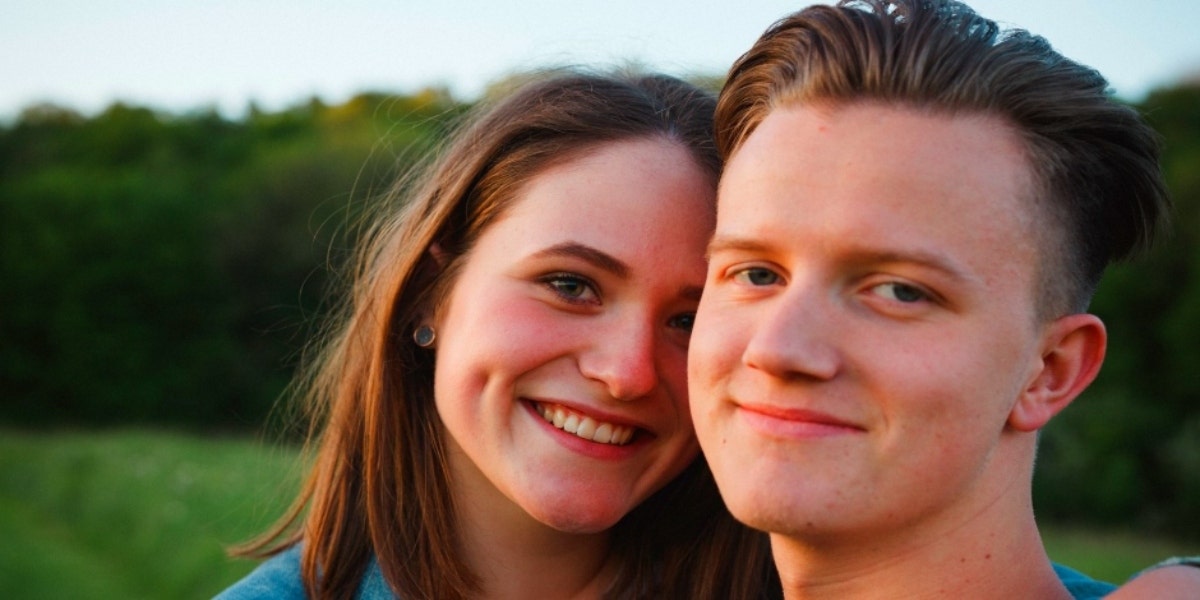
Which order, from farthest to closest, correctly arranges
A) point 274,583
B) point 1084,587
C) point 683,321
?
point 274,583 → point 683,321 → point 1084,587

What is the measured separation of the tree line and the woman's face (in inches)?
533

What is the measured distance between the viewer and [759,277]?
2465 mm

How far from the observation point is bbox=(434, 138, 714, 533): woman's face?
10.5ft

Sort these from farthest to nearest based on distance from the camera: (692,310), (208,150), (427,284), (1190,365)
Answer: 1. (208,150)
2. (1190,365)
3. (427,284)
4. (692,310)

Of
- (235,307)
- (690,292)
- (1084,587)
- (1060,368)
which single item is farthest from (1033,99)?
(235,307)

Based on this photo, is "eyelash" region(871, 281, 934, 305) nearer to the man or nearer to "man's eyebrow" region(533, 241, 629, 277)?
the man

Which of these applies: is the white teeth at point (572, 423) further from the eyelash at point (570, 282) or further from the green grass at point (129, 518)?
the green grass at point (129, 518)

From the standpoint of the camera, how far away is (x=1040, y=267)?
2.32 m

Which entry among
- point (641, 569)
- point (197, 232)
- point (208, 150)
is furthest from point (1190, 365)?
point (208, 150)

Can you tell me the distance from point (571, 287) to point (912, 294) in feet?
4.05

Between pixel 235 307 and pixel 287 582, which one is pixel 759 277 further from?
pixel 235 307

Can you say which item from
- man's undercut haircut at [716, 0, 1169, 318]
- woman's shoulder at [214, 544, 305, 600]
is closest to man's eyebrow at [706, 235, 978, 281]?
man's undercut haircut at [716, 0, 1169, 318]

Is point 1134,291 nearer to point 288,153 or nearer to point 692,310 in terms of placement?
point 692,310

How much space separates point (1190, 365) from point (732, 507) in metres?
15.9
